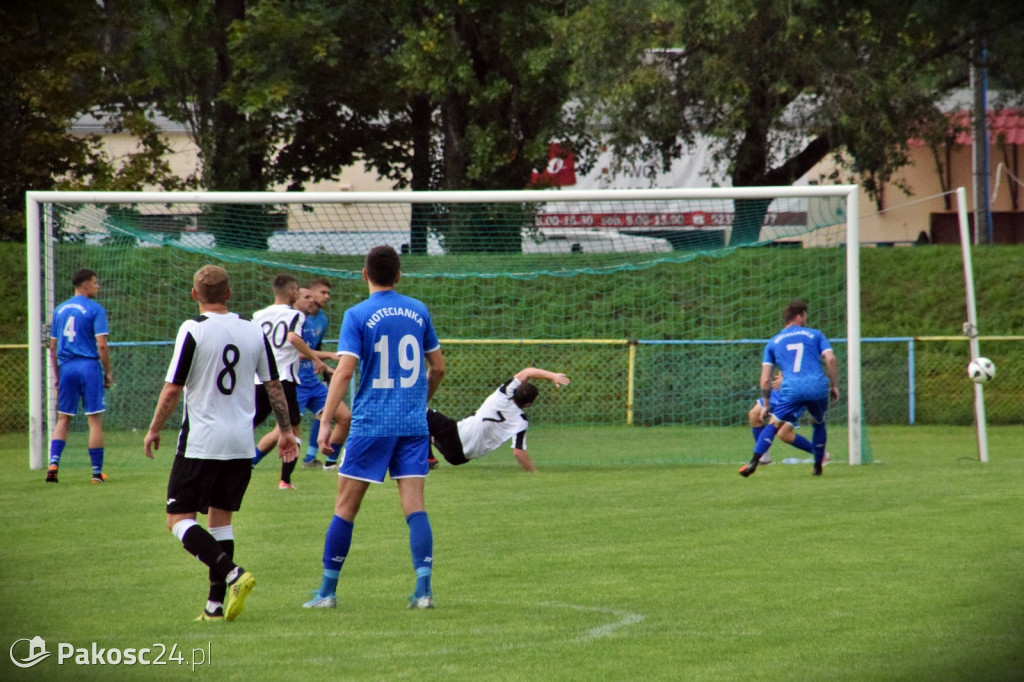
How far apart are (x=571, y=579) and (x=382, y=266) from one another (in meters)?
2.15

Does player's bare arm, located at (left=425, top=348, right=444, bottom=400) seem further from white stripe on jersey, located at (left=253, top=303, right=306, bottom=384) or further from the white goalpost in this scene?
the white goalpost

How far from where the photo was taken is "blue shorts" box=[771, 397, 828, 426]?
12016 millimetres

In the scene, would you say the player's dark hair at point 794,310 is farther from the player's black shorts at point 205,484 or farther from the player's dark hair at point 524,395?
the player's black shorts at point 205,484

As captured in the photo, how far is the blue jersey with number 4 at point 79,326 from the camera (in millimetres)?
11508

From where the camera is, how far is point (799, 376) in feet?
39.3

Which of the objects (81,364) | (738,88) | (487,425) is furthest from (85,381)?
(738,88)

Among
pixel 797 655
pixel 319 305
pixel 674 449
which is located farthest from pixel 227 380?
pixel 674 449

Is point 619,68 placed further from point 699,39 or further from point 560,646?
point 560,646

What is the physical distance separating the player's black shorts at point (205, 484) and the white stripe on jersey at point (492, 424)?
5.77 meters

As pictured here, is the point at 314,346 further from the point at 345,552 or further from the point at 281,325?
the point at 345,552

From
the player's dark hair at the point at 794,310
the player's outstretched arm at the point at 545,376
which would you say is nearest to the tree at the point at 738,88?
the player's dark hair at the point at 794,310

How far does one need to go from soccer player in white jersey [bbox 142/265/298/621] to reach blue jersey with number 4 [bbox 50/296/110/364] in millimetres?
5868

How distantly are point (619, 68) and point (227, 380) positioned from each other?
1674 centimetres
